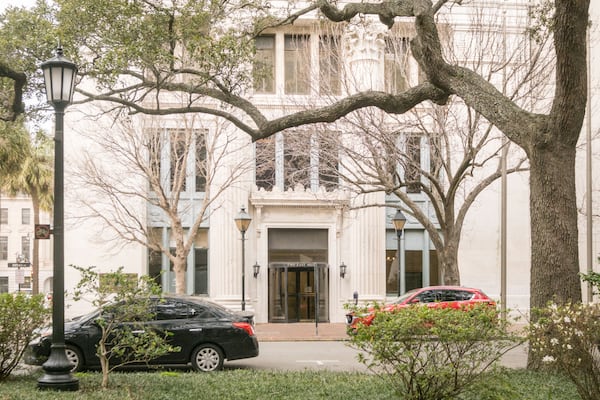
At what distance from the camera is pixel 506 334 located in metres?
7.86

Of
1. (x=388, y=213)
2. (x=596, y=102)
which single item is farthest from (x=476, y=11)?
(x=388, y=213)

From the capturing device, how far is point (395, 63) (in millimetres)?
24891

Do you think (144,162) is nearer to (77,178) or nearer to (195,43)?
(77,178)

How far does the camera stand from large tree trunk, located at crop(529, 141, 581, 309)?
1073 centimetres

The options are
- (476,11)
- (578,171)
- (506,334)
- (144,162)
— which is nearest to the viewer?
(506,334)

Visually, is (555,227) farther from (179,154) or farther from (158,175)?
(179,154)

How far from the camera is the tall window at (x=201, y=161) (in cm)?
2603

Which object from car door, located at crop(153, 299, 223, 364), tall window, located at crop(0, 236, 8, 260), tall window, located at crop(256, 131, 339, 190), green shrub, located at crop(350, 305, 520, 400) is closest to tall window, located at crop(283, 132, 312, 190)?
tall window, located at crop(256, 131, 339, 190)

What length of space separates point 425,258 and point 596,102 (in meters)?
9.34

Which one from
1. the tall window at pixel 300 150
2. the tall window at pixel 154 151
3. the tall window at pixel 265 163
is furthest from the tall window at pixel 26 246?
the tall window at pixel 300 150

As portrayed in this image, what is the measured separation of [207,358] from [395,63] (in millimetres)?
14523

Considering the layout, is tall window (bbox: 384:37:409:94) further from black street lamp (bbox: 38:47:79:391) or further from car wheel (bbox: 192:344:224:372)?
black street lamp (bbox: 38:47:79:391)

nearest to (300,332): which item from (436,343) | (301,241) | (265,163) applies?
(301,241)

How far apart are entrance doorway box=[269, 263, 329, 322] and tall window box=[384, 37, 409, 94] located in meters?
8.28
